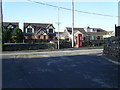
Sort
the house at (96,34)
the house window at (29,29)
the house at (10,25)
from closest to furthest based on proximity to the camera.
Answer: the house at (10,25) < the house window at (29,29) < the house at (96,34)

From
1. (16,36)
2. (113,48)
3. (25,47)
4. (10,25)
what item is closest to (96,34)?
(10,25)

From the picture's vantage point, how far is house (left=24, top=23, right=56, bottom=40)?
52.2 meters

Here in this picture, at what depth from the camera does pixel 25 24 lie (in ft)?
174

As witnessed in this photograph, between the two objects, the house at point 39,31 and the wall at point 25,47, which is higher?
the house at point 39,31

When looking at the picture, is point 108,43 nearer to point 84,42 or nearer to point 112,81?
point 112,81

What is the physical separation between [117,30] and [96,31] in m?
50.6

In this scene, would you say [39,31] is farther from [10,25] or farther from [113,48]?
[113,48]

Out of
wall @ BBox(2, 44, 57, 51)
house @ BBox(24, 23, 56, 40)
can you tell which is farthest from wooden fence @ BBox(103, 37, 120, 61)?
house @ BBox(24, 23, 56, 40)

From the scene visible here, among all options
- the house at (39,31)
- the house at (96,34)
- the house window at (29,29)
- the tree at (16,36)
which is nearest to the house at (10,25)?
the house at (39,31)

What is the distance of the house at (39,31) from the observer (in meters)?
52.2

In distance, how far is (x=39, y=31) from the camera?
52.8m

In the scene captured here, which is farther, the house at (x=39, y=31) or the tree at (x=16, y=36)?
the house at (x=39, y=31)

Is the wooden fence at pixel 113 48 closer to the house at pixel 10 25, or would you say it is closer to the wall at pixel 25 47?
the wall at pixel 25 47

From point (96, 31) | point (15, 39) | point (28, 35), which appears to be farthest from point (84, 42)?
point (96, 31)
